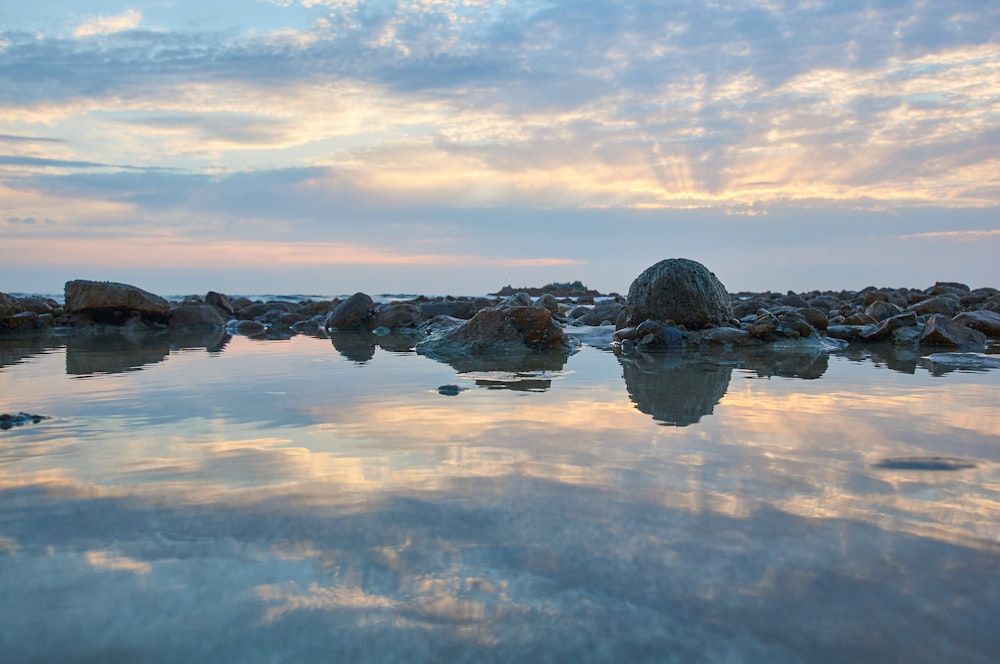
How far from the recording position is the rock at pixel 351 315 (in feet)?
42.3

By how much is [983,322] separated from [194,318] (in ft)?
43.5

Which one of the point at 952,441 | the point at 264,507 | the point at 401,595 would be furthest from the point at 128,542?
the point at 952,441

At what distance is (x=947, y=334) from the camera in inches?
328

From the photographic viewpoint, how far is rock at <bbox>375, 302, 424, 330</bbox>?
1277 centimetres

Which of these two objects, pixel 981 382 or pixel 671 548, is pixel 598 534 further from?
pixel 981 382

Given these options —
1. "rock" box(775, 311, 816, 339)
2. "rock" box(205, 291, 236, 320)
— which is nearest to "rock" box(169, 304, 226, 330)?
"rock" box(205, 291, 236, 320)

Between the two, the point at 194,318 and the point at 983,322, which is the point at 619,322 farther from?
the point at 194,318

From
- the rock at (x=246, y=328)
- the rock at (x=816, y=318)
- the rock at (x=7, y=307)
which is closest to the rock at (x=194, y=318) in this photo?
the rock at (x=246, y=328)

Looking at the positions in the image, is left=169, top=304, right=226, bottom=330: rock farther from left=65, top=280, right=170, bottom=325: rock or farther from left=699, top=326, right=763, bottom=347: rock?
left=699, top=326, right=763, bottom=347: rock

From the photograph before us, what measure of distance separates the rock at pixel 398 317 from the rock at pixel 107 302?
13.9 feet

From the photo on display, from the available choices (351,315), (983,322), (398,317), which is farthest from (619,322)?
(351,315)

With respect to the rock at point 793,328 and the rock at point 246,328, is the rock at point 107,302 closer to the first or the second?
the rock at point 246,328

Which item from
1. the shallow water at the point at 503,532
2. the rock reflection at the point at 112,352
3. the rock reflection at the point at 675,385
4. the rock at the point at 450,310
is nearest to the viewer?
the shallow water at the point at 503,532

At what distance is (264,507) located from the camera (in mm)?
2145
